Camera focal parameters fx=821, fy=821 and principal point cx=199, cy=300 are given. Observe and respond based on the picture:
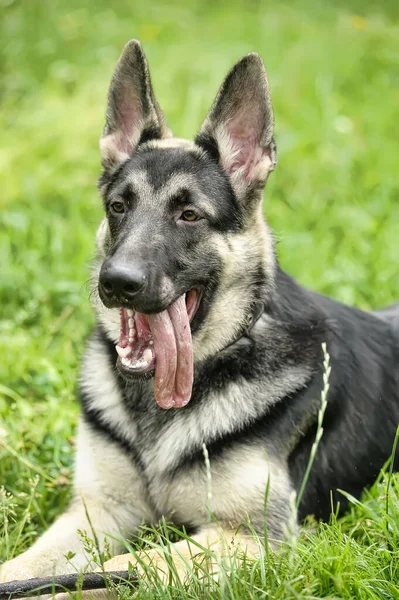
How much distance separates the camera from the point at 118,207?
389 cm

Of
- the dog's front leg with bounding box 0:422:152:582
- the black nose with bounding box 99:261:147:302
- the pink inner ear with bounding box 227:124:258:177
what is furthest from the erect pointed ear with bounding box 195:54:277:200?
the dog's front leg with bounding box 0:422:152:582

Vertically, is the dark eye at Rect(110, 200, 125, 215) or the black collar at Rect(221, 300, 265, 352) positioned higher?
the dark eye at Rect(110, 200, 125, 215)

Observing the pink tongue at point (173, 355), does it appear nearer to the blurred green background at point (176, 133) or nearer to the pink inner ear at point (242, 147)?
the pink inner ear at point (242, 147)

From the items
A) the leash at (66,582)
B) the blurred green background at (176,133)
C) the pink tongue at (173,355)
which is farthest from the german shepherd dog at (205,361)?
the blurred green background at (176,133)

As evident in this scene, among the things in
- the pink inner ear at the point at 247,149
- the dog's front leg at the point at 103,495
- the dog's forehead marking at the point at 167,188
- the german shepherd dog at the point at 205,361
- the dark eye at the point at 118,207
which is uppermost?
the pink inner ear at the point at 247,149

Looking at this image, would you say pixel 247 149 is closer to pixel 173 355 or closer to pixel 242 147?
pixel 242 147

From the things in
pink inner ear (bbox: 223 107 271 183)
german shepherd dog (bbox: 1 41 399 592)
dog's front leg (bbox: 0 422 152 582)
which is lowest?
dog's front leg (bbox: 0 422 152 582)

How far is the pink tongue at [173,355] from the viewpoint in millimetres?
3623

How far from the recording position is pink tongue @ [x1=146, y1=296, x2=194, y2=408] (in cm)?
362

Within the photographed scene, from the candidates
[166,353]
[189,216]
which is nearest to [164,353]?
[166,353]

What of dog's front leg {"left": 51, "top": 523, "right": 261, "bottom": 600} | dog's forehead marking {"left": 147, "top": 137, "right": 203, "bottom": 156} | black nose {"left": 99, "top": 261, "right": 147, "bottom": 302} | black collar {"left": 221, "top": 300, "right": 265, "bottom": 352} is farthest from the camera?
dog's forehead marking {"left": 147, "top": 137, "right": 203, "bottom": 156}

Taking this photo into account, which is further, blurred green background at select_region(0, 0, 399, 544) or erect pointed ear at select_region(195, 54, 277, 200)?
blurred green background at select_region(0, 0, 399, 544)

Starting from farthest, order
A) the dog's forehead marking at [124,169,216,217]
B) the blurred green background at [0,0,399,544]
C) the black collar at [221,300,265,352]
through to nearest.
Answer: the blurred green background at [0,0,399,544], the black collar at [221,300,265,352], the dog's forehead marking at [124,169,216,217]

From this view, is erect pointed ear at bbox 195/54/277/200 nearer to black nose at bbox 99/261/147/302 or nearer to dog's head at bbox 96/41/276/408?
dog's head at bbox 96/41/276/408
